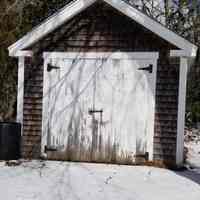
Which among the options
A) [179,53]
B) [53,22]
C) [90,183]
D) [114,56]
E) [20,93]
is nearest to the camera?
[90,183]

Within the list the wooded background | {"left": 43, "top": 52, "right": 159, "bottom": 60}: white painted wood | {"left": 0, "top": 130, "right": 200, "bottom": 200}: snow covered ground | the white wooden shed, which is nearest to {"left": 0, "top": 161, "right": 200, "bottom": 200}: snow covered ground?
{"left": 0, "top": 130, "right": 200, "bottom": 200}: snow covered ground

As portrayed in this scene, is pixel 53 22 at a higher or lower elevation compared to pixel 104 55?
higher

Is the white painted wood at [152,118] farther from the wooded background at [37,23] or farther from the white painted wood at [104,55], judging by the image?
the wooded background at [37,23]

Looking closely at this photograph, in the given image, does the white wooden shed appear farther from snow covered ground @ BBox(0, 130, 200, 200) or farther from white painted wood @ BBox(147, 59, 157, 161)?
snow covered ground @ BBox(0, 130, 200, 200)

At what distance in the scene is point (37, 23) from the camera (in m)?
14.2

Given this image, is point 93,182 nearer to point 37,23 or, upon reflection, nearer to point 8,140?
point 8,140

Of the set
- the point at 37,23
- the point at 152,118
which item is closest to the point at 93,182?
the point at 152,118

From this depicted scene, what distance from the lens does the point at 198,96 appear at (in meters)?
15.6

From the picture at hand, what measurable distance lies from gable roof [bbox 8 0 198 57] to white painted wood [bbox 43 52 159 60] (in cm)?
41

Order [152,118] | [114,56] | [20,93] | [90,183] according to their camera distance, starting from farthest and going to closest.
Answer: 1. [20,93]
2. [114,56]
3. [152,118]
4. [90,183]

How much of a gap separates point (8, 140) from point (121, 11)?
3.38 m

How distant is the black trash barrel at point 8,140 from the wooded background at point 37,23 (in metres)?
4.90

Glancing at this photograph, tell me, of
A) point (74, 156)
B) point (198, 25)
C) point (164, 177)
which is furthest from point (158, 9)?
point (164, 177)

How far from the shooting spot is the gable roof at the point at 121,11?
27.2ft
